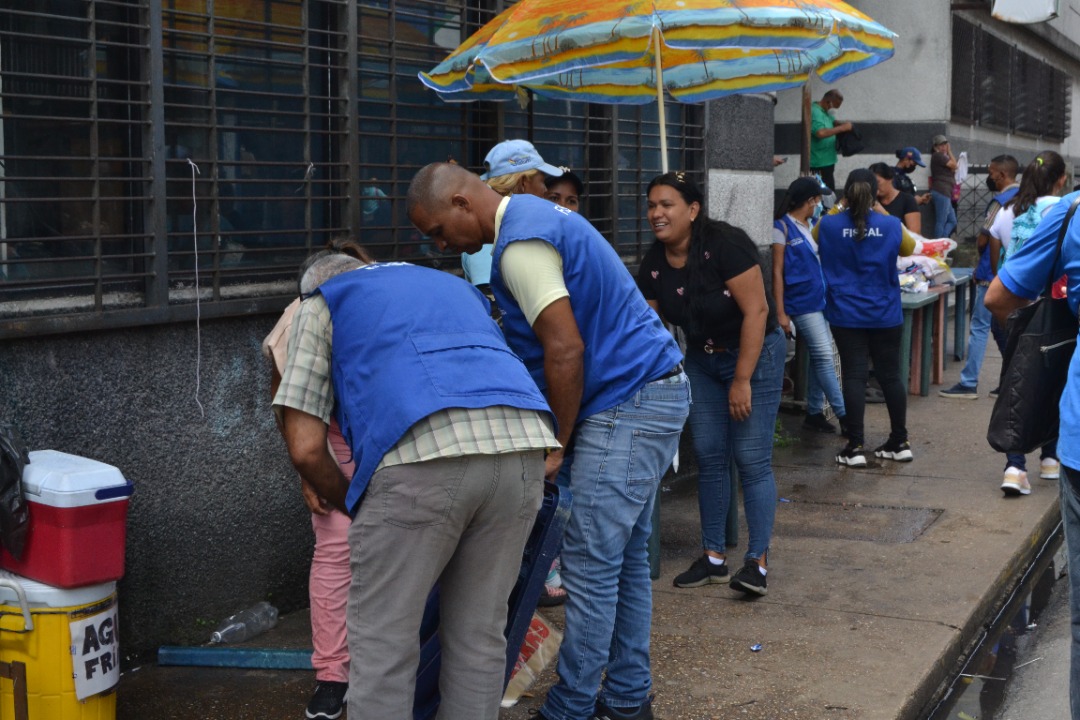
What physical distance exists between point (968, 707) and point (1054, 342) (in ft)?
5.87

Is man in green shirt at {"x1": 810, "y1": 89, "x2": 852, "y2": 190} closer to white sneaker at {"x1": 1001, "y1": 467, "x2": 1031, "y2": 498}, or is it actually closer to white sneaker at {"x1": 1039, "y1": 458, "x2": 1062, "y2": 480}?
white sneaker at {"x1": 1039, "y1": 458, "x2": 1062, "y2": 480}

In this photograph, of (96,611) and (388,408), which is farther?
(96,611)

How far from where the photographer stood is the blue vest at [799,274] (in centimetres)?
905

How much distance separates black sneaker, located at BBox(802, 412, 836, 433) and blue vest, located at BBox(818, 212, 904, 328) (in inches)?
52.3

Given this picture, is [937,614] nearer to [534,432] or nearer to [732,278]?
[732,278]

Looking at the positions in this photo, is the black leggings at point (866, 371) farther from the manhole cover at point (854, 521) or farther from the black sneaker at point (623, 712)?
the black sneaker at point (623, 712)

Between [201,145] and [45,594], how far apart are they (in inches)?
78.4

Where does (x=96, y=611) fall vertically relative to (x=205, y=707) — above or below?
above

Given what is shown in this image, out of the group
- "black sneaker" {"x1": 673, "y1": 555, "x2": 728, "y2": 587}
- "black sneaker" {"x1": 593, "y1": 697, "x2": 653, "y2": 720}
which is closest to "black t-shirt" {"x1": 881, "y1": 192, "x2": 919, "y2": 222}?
"black sneaker" {"x1": 673, "y1": 555, "x2": 728, "y2": 587}

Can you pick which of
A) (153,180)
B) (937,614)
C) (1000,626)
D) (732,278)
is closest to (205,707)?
(153,180)

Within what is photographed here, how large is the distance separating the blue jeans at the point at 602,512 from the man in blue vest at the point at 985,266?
22.3 ft

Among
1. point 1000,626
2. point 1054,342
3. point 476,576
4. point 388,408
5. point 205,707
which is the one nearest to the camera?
point 388,408

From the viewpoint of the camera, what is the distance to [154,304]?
191 inches

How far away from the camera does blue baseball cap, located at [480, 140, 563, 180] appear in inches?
219
